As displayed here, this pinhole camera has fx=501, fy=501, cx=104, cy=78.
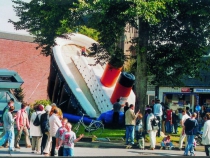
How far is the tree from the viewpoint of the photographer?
61.3 ft

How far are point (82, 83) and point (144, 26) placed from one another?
28.6 ft

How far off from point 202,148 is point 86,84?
10328mm

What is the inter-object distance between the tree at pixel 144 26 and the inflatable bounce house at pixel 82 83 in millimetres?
3434

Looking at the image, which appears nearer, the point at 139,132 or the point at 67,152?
the point at 67,152

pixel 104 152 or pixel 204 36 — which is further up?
pixel 204 36

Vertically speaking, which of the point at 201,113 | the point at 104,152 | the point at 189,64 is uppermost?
the point at 189,64

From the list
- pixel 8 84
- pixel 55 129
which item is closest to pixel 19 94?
pixel 8 84

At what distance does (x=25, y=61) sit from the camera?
894 inches

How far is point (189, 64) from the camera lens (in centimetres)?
2200

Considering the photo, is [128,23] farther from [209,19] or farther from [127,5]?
[209,19]

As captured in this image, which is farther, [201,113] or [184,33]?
[201,113]

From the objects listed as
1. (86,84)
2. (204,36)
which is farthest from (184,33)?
(86,84)

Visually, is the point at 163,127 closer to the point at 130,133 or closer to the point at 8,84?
the point at 130,133

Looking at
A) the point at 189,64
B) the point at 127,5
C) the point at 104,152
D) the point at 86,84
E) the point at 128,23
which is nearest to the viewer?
the point at 104,152
